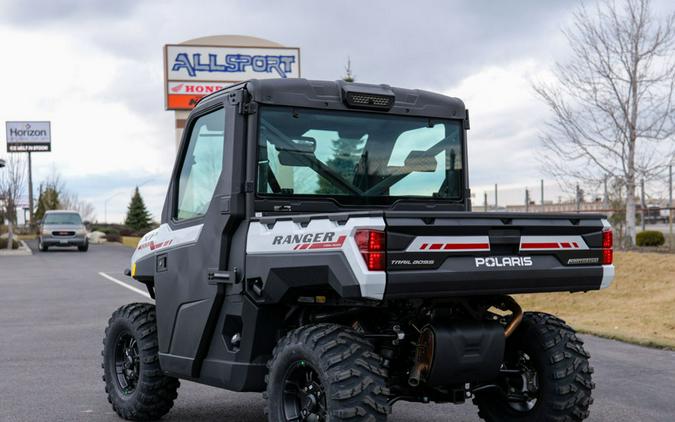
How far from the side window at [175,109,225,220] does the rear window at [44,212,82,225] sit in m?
38.1

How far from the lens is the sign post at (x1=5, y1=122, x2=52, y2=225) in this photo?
272ft

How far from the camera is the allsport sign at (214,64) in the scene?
4438 cm

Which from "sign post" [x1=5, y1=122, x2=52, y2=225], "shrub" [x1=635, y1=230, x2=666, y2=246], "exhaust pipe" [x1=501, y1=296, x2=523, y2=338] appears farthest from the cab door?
"sign post" [x1=5, y1=122, x2=52, y2=225]

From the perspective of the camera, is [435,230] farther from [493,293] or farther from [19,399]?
[19,399]

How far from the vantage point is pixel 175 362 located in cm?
675

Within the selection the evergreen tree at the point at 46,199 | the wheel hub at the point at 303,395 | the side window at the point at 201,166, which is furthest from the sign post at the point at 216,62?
the evergreen tree at the point at 46,199

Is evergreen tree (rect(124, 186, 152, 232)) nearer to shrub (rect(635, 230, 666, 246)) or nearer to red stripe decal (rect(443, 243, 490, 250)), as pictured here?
shrub (rect(635, 230, 666, 246))

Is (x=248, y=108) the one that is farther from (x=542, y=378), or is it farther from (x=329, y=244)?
(x=542, y=378)

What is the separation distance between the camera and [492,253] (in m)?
5.54

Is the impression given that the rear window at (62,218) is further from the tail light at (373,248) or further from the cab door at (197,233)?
the tail light at (373,248)

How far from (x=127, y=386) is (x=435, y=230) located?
3.54 metres

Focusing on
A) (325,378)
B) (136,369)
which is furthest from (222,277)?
(136,369)

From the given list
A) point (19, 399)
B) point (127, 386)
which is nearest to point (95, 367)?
point (19, 399)

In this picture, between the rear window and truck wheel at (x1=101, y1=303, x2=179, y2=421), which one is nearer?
truck wheel at (x1=101, y1=303, x2=179, y2=421)
